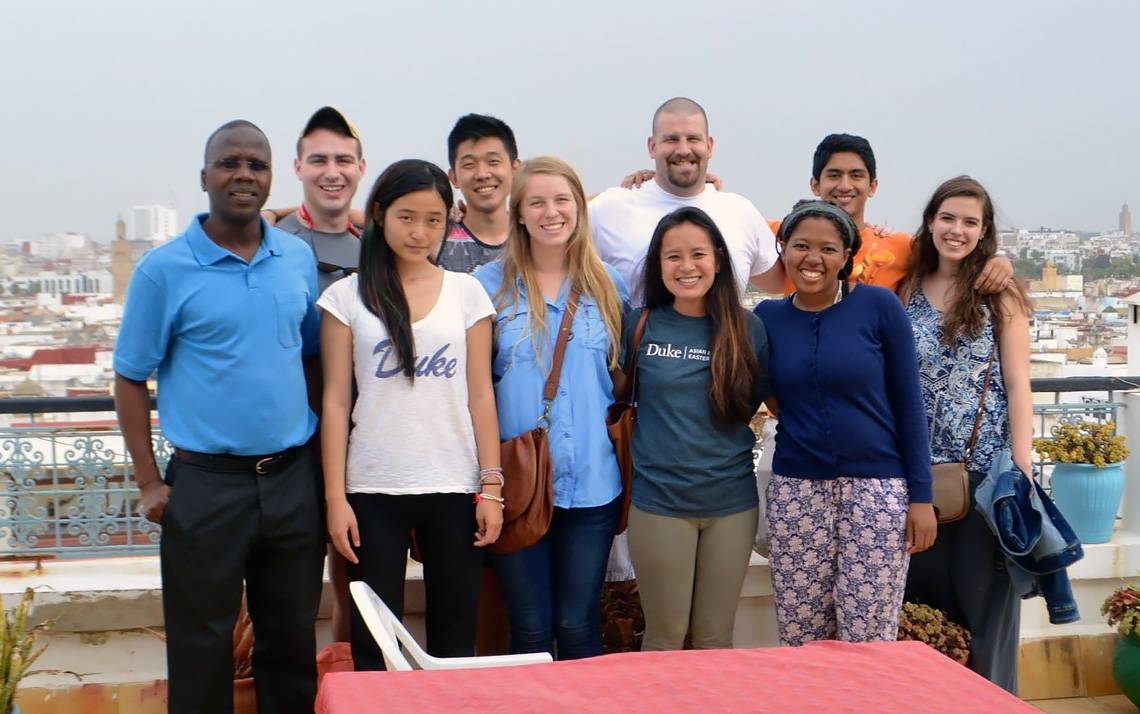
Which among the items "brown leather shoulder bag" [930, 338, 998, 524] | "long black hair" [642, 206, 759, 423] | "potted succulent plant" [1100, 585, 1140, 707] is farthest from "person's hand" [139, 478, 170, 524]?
"potted succulent plant" [1100, 585, 1140, 707]

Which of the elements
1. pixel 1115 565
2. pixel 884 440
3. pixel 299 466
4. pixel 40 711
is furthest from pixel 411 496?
pixel 1115 565

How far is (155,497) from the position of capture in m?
2.56

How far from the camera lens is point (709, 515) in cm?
280

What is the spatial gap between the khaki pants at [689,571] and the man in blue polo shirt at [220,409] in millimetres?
931

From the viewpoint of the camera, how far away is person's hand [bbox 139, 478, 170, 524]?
2.56 metres

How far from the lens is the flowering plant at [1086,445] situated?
4.37 m

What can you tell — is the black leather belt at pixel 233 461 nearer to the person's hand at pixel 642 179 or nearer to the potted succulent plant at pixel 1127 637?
the person's hand at pixel 642 179

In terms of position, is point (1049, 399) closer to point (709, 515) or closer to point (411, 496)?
point (709, 515)

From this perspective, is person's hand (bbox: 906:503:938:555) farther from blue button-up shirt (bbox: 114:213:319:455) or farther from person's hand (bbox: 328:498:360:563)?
blue button-up shirt (bbox: 114:213:319:455)

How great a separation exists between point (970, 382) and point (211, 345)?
87.6 inches

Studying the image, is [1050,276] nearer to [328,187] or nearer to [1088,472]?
[1088,472]

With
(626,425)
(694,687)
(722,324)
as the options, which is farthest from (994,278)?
(694,687)

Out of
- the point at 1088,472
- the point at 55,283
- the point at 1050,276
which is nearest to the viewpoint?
the point at 1088,472

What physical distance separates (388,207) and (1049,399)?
356 cm
